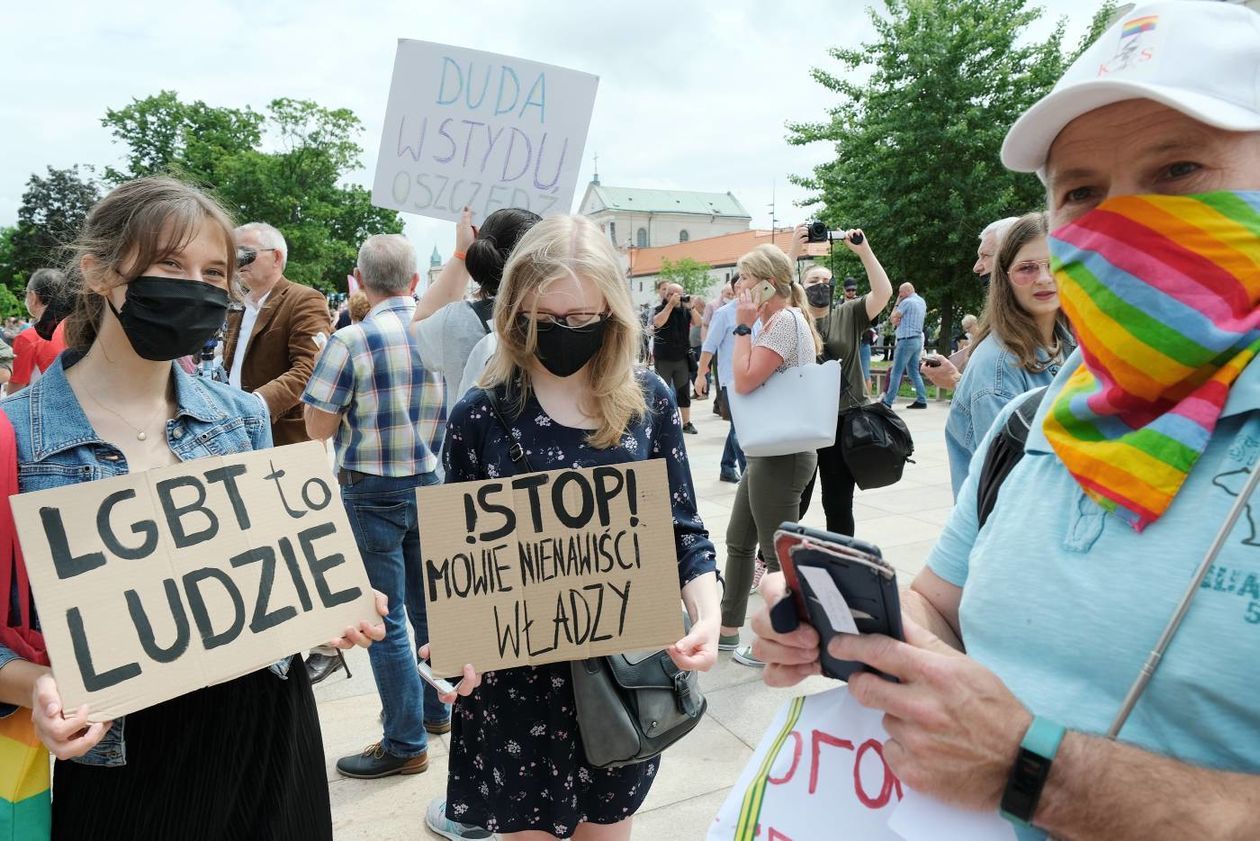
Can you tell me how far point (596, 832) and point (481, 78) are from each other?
117 inches

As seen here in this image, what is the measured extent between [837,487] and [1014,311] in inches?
71.2

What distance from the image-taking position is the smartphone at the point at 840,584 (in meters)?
0.97

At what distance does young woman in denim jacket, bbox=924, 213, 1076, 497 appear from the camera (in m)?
2.88

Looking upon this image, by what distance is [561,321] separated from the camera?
2012 mm

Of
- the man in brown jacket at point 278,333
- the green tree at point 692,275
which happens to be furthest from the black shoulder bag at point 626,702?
the green tree at point 692,275

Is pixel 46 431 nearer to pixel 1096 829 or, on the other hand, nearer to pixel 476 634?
pixel 476 634

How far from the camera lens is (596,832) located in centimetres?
202

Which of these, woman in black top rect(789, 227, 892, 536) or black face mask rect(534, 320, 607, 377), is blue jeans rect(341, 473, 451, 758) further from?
woman in black top rect(789, 227, 892, 536)

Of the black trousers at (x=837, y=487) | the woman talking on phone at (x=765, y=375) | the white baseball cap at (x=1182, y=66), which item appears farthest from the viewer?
the black trousers at (x=837, y=487)

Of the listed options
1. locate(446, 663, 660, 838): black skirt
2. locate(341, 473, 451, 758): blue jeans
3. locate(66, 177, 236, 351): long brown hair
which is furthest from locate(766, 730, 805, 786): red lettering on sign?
locate(341, 473, 451, 758): blue jeans

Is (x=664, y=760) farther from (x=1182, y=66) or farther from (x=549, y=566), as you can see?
(x=1182, y=66)

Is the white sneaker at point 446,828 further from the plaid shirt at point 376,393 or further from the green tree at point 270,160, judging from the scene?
the green tree at point 270,160

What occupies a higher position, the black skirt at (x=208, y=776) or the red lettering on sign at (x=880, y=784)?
the red lettering on sign at (x=880, y=784)

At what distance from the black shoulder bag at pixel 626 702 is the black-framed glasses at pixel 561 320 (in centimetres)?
21
